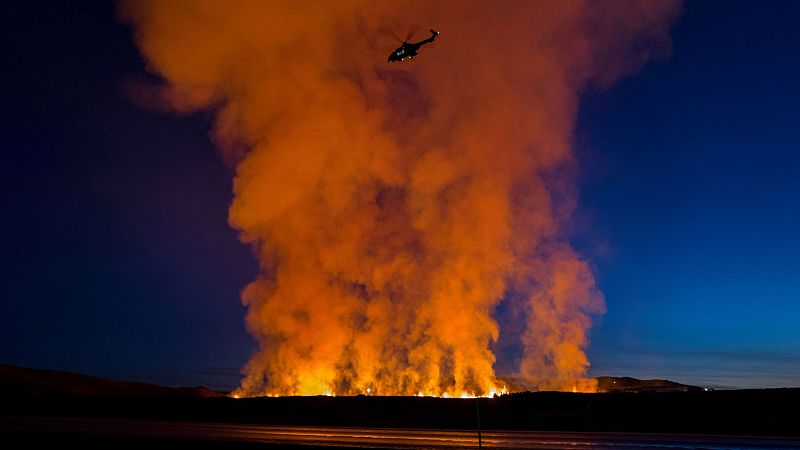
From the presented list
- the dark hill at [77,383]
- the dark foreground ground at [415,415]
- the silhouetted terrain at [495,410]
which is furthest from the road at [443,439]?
the dark hill at [77,383]

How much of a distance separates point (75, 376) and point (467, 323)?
92.9 m

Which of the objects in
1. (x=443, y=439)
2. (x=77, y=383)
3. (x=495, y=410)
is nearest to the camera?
(x=443, y=439)

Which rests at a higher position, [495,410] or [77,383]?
[77,383]

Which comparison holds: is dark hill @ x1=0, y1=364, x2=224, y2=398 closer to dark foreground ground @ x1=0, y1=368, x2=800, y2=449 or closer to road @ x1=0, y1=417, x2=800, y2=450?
dark foreground ground @ x1=0, y1=368, x2=800, y2=449

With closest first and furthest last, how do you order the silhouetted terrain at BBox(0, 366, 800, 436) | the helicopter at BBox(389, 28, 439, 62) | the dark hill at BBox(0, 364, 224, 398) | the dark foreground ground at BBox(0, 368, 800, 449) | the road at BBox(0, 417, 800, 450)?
the road at BBox(0, 417, 800, 450) → the dark foreground ground at BBox(0, 368, 800, 449) → the silhouetted terrain at BBox(0, 366, 800, 436) → the helicopter at BBox(389, 28, 439, 62) → the dark hill at BBox(0, 364, 224, 398)

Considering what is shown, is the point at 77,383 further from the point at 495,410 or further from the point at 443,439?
the point at 443,439

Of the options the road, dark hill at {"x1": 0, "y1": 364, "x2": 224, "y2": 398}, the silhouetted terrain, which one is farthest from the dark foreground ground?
dark hill at {"x1": 0, "y1": 364, "x2": 224, "y2": 398}

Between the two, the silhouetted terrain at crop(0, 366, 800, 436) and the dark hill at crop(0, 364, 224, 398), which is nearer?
the silhouetted terrain at crop(0, 366, 800, 436)

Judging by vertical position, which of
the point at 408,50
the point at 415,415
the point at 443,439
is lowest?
the point at 443,439

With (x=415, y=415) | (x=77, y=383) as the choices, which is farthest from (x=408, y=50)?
(x=77, y=383)

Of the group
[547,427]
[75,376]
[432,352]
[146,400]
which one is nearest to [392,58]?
[432,352]

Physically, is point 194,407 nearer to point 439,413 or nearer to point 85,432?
point 439,413

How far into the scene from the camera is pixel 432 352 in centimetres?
4934

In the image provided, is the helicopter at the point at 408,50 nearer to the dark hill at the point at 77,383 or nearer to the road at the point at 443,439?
the road at the point at 443,439
